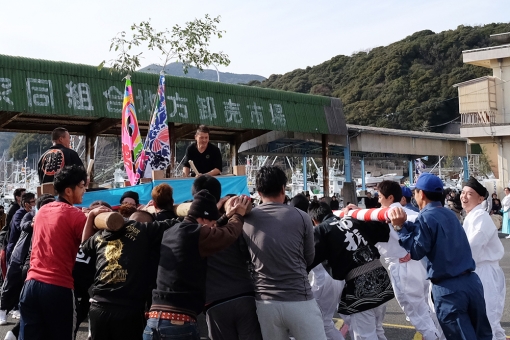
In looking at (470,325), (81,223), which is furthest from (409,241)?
(81,223)

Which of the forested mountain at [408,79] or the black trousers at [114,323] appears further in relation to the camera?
the forested mountain at [408,79]

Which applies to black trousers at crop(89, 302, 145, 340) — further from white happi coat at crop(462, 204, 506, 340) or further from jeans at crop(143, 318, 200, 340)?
white happi coat at crop(462, 204, 506, 340)

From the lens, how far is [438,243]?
498cm

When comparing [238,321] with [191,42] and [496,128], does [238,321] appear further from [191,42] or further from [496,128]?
[496,128]

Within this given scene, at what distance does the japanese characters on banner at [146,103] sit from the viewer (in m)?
14.7

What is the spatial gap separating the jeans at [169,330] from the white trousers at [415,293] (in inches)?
140

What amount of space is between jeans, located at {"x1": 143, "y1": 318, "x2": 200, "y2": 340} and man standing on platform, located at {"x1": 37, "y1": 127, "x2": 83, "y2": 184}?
3440 millimetres

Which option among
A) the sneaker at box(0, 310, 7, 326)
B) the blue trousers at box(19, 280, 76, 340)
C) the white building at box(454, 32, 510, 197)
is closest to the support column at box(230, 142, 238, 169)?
the sneaker at box(0, 310, 7, 326)

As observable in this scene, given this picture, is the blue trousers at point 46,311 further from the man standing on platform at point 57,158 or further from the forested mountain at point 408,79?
the forested mountain at point 408,79

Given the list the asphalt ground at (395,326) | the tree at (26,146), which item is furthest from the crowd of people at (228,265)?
the tree at (26,146)

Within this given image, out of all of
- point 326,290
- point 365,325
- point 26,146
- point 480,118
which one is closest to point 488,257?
point 365,325

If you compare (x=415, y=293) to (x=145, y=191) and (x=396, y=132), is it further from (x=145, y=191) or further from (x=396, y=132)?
(x=396, y=132)

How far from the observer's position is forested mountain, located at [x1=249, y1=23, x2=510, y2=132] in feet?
240

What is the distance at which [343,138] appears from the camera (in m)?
25.7
